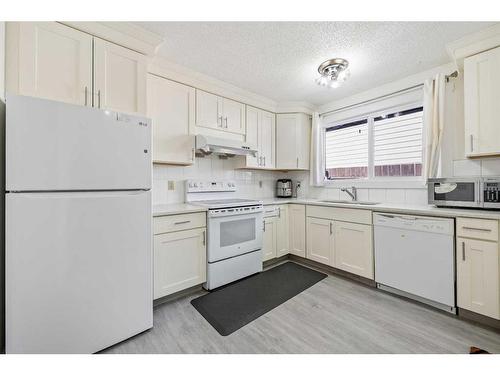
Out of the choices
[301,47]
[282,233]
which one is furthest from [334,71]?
[282,233]

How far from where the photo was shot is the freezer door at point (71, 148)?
1151 mm

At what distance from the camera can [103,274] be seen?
1.37 m

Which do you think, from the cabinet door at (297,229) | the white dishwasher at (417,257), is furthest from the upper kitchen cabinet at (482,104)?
the cabinet door at (297,229)

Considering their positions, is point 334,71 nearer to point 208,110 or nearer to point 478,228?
point 208,110

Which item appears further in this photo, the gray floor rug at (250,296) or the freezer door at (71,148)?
the gray floor rug at (250,296)

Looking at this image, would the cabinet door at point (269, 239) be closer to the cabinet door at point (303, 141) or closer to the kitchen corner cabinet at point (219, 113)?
the cabinet door at point (303, 141)

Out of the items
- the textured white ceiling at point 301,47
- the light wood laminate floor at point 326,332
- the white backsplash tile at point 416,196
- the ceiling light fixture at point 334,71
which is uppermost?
the textured white ceiling at point 301,47

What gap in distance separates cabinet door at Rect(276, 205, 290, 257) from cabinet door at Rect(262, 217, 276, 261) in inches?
3.0

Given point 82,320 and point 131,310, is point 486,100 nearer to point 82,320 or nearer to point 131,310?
point 131,310

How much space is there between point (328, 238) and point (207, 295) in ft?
5.15

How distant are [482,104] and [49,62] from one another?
3.38m

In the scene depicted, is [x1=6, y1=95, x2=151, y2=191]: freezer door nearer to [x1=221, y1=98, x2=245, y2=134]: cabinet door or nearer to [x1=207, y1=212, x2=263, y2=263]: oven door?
[x1=207, y1=212, x2=263, y2=263]: oven door

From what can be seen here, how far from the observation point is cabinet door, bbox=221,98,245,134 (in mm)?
2721

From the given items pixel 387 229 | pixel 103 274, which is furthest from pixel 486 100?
pixel 103 274
